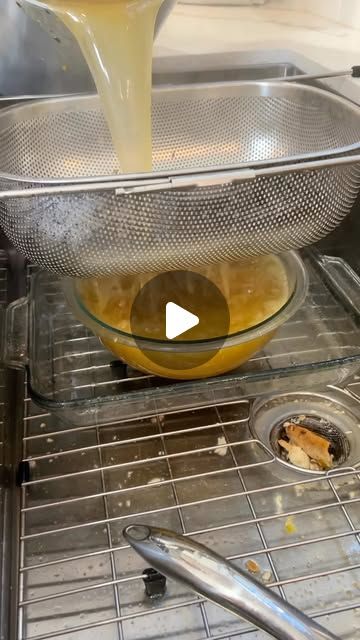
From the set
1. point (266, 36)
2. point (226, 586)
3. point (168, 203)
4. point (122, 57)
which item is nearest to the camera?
point (226, 586)

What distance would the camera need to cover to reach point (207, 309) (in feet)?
1.76

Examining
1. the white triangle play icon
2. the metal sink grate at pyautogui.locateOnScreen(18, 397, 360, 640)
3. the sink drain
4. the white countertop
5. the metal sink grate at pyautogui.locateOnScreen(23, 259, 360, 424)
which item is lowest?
the metal sink grate at pyautogui.locateOnScreen(18, 397, 360, 640)

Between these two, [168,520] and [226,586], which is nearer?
[226,586]

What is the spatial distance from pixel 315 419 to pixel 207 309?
0.45 feet

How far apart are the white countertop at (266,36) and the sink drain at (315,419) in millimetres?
376

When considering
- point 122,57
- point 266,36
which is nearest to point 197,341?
point 122,57

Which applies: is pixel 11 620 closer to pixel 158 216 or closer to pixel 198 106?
pixel 158 216

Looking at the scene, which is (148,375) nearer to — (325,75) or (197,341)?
(197,341)

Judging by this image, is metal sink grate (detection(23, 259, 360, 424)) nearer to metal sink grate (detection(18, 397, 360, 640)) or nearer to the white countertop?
metal sink grate (detection(18, 397, 360, 640))

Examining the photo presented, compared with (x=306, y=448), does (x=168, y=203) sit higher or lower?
higher

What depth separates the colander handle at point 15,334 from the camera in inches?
20.1

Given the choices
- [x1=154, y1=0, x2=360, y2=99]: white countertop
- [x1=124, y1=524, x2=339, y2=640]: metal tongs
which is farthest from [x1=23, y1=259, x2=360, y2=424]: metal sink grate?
[x1=154, y1=0, x2=360, y2=99]: white countertop

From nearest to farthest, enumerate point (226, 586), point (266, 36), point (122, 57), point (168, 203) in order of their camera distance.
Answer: point (226, 586)
point (168, 203)
point (122, 57)
point (266, 36)

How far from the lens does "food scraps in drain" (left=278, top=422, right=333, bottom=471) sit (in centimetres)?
50
